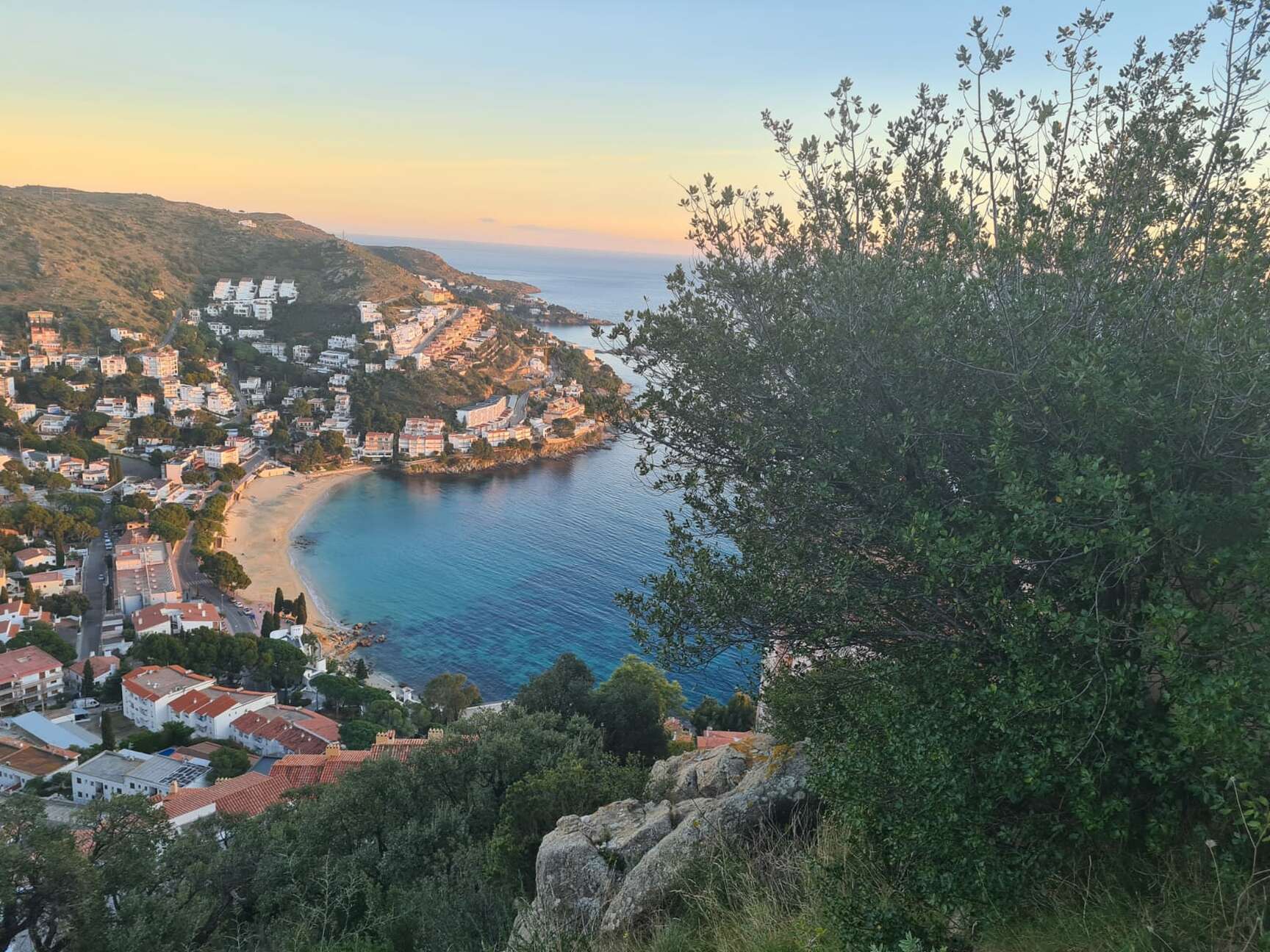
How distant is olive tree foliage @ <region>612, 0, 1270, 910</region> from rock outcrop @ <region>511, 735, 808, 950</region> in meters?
0.65

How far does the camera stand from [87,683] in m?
19.7

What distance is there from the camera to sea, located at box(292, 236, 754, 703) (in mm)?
23031

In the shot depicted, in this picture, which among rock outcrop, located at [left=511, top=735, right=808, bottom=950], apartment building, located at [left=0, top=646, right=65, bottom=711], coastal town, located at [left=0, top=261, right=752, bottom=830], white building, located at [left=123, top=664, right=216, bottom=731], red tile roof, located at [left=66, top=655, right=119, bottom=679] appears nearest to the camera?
rock outcrop, located at [left=511, top=735, right=808, bottom=950]

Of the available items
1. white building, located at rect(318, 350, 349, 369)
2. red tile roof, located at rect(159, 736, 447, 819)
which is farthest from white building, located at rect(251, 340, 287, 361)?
red tile roof, located at rect(159, 736, 447, 819)

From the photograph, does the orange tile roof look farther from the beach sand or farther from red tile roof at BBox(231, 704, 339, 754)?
the beach sand

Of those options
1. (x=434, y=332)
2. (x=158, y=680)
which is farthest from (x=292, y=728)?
(x=434, y=332)

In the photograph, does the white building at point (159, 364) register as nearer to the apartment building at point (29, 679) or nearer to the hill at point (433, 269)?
the apartment building at point (29, 679)

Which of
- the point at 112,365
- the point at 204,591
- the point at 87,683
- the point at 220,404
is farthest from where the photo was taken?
the point at 220,404

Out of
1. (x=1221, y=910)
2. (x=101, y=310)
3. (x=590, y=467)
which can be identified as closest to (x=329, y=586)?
(x=590, y=467)

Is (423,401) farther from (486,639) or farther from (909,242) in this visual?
(909,242)

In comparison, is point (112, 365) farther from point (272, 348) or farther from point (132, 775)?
point (132, 775)

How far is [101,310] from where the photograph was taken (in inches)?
2099

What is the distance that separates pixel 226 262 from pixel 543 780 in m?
79.9

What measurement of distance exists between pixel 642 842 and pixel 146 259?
78217 mm
